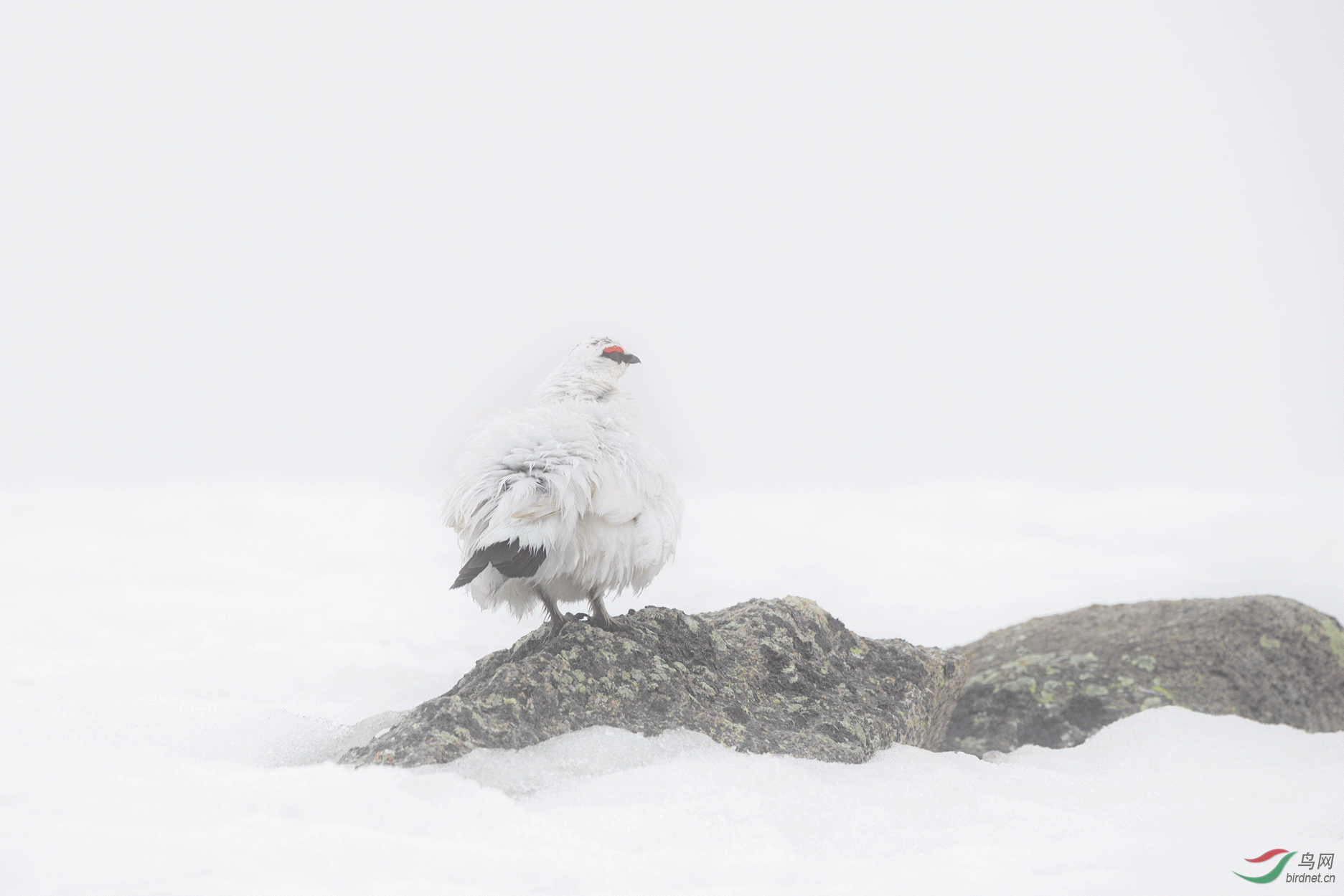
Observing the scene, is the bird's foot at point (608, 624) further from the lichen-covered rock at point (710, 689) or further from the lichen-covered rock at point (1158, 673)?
the lichen-covered rock at point (1158, 673)

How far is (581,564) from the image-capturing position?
14.8 feet

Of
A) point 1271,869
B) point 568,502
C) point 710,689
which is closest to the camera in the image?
point 1271,869

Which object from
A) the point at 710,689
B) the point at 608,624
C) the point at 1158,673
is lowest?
the point at 1158,673

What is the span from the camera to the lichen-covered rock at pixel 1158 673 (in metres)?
6.32

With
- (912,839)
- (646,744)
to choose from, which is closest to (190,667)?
(646,744)

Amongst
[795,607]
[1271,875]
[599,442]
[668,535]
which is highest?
[599,442]

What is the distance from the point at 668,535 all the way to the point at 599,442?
65 cm

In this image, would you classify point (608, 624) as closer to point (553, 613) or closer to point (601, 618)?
point (601, 618)

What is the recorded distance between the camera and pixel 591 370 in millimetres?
5281

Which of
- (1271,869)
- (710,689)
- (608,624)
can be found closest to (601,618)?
(608,624)

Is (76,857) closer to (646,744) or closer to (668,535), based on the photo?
(646,744)

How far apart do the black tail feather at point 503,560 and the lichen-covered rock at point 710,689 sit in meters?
0.52

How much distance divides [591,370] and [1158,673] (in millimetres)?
5129

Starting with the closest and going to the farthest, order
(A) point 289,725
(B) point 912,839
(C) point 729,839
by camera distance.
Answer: (C) point 729,839 → (B) point 912,839 → (A) point 289,725
